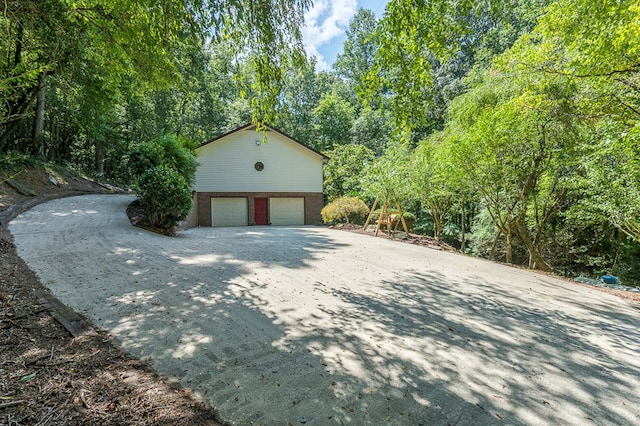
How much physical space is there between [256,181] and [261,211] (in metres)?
1.83

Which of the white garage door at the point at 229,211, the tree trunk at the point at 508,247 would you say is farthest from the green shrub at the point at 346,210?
the tree trunk at the point at 508,247

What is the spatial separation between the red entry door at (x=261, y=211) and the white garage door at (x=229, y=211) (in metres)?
0.59

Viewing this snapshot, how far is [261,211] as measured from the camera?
17766 mm

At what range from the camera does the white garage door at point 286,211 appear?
17.9m

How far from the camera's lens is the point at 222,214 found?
17.3 meters

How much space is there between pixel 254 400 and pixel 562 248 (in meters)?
13.8

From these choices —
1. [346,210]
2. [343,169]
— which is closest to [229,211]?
[346,210]

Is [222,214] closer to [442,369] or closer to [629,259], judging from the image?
[442,369]

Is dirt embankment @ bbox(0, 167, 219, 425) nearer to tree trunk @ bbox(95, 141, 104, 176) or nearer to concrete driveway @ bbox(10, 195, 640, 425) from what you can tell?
concrete driveway @ bbox(10, 195, 640, 425)

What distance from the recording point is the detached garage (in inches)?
664

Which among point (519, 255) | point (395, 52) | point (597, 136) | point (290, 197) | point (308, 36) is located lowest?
point (519, 255)

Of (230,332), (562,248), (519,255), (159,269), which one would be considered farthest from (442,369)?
(519,255)

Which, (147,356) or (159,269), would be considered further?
(159,269)

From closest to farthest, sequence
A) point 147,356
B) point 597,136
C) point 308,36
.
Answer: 1. point 147,356
2. point 308,36
3. point 597,136
